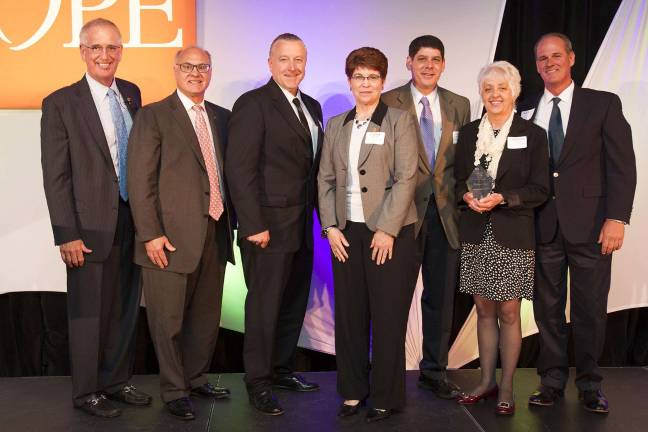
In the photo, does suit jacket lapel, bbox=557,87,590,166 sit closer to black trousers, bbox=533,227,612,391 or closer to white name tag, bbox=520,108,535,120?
white name tag, bbox=520,108,535,120

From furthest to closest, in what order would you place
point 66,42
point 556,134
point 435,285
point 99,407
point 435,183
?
point 66,42
point 435,285
point 435,183
point 556,134
point 99,407

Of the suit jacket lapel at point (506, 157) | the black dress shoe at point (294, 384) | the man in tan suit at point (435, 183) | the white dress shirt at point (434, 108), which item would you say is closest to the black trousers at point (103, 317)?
the black dress shoe at point (294, 384)

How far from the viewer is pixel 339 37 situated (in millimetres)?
4238

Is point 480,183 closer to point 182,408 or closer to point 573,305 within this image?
point 573,305

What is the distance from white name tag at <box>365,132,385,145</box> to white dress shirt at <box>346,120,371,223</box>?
47 millimetres

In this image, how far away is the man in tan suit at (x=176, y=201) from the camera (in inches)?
128

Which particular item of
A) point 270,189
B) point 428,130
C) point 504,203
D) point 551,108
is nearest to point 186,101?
point 270,189

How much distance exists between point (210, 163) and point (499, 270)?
1483mm

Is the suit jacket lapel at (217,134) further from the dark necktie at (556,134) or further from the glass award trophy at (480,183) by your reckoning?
the dark necktie at (556,134)

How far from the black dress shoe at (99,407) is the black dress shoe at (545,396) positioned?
2094 mm

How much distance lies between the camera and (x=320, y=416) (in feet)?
11.1

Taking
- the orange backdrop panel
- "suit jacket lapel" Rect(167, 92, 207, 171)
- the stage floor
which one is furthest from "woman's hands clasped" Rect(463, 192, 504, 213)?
the orange backdrop panel

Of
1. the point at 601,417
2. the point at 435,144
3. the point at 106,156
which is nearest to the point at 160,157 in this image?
the point at 106,156

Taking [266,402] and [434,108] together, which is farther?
[434,108]
